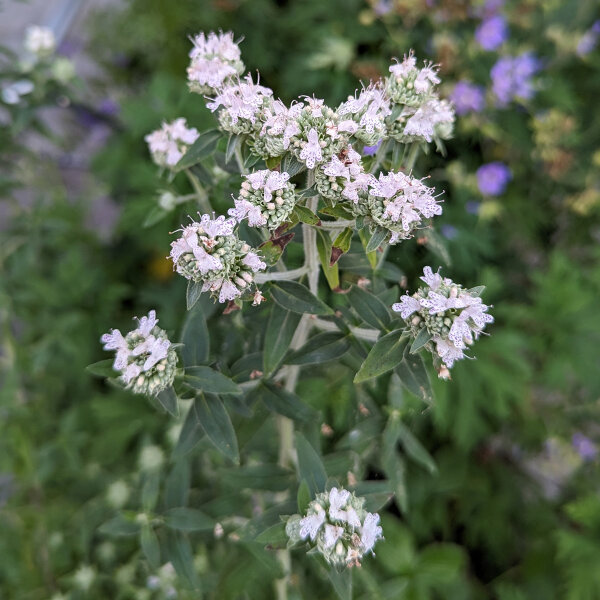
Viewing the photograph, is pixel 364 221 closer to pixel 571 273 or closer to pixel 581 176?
pixel 571 273

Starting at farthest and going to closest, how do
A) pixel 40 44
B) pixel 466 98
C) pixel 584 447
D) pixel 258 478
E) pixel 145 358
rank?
pixel 584 447, pixel 466 98, pixel 40 44, pixel 258 478, pixel 145 358

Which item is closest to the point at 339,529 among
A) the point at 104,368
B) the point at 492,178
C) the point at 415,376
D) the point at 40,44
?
the point at 415,376

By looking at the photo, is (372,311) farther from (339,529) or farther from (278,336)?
(339,529)

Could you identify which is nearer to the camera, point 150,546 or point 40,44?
point 150,546

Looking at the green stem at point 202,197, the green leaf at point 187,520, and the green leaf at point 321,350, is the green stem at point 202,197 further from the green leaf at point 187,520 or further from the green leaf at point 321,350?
the green leaf at point 187,520

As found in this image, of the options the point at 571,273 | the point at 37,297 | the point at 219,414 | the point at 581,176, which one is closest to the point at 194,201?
the point at 219,414

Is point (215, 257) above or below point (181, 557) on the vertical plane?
above

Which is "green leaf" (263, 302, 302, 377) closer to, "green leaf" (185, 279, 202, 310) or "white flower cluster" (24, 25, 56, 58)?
"green leaf" (185, 279, 202, 310)

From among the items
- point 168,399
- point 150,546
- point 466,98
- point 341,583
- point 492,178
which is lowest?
point 341,583
